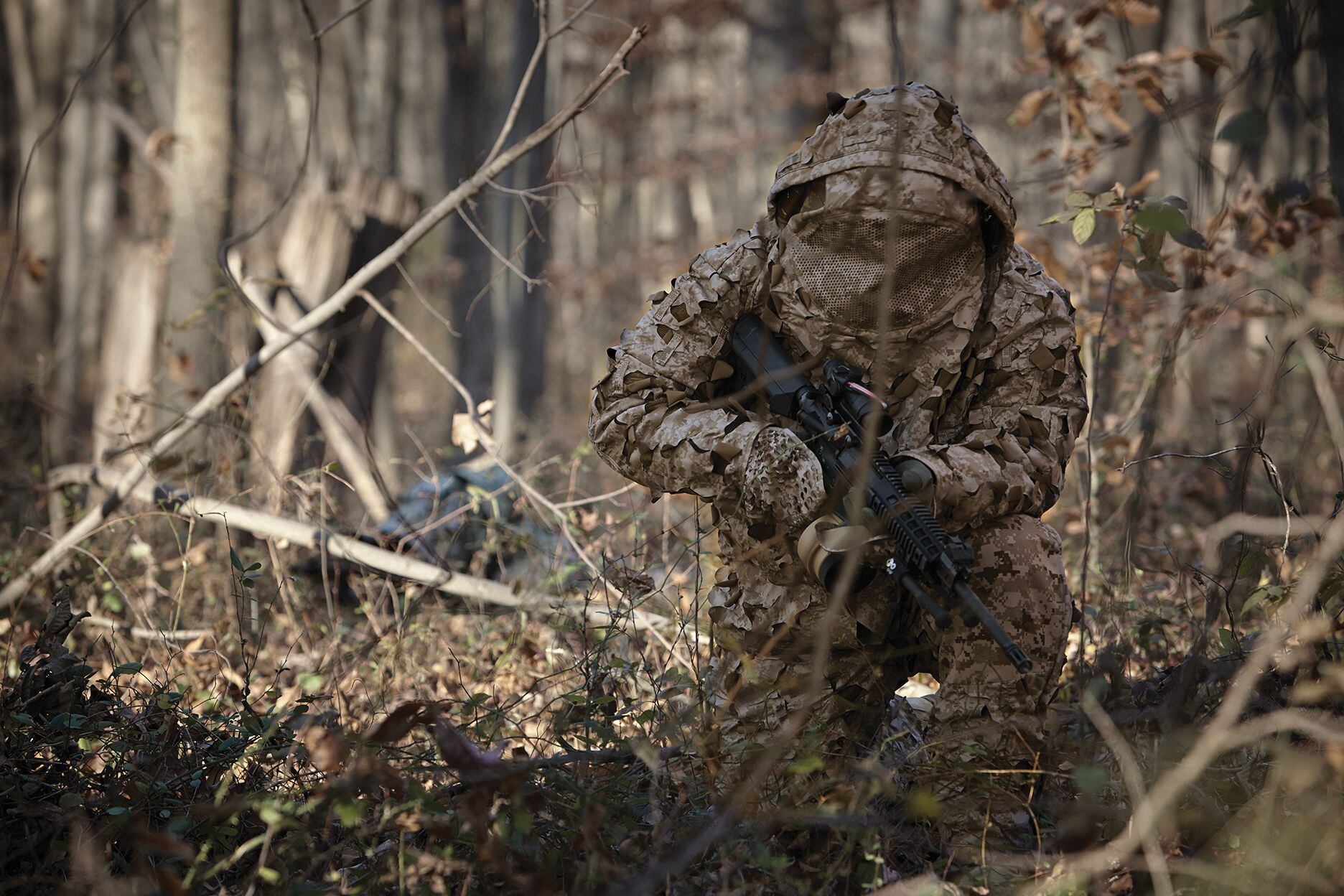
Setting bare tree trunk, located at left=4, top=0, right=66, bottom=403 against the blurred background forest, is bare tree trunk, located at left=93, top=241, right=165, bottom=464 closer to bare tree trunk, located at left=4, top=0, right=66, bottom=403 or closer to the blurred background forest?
the blurred background forest

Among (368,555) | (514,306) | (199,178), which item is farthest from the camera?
(514,306)

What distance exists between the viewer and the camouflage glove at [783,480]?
8.43ft

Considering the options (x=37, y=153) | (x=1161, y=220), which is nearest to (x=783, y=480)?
(x=1161, y=220)

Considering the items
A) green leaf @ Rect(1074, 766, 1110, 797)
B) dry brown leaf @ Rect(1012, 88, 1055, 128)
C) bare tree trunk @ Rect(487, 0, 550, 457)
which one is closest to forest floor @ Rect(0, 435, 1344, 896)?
green leaf @ Rect(1074, 766, 1110, 797)

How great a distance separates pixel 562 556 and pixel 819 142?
78.5 inches

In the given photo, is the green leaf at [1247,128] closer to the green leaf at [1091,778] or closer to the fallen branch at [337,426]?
the green leaf at [1091,778]

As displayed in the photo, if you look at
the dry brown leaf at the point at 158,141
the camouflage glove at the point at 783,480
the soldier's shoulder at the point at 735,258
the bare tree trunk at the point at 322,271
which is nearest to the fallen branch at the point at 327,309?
the soldier's shoulder at the point at 735,258

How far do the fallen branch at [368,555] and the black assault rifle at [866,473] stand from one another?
45.4 inches

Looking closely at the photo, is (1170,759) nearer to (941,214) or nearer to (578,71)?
(941,214)

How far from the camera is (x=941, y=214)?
102 inches

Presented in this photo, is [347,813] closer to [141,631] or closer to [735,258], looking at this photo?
[735,258]

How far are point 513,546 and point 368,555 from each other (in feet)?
2.06

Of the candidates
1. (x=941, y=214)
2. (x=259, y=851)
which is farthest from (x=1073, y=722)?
(x=259, y=851)

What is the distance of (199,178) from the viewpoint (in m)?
5.67
